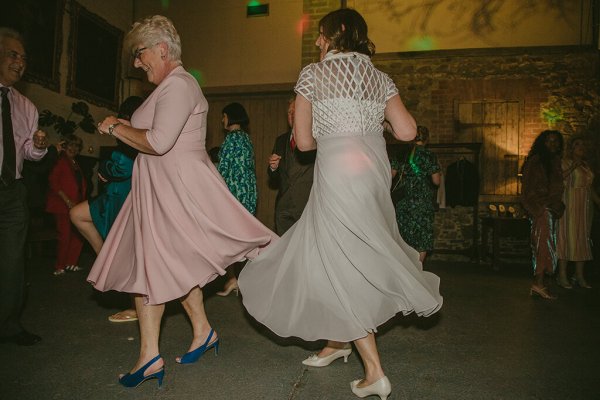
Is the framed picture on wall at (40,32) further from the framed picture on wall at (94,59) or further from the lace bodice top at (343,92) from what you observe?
the lace bodice top at (343,92)

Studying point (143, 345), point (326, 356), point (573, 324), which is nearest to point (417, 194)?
point (573, 324)

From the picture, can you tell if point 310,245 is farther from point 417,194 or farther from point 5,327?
point 417,194

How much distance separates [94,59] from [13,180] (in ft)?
22.2

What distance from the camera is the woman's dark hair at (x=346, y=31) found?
2.25m

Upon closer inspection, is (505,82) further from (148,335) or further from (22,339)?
(22,339)

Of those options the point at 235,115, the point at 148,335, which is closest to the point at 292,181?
the point at 235,115

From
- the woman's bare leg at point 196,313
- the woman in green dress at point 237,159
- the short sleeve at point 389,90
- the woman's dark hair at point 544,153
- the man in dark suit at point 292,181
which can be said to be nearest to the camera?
the short sleeve at point 389,90

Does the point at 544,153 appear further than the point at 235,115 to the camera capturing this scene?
Yes

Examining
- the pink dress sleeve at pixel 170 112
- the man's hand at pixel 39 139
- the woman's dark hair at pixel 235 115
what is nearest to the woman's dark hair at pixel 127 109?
the man's hand at pixel 39 139

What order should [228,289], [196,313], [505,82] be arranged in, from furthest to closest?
[505,82] → [228,289] → [196,313]

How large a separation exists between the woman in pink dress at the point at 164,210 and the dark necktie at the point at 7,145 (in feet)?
3.15

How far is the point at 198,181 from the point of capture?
2.41 m

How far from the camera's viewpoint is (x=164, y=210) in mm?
2324

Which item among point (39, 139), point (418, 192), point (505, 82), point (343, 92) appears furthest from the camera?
point (505, 82)
